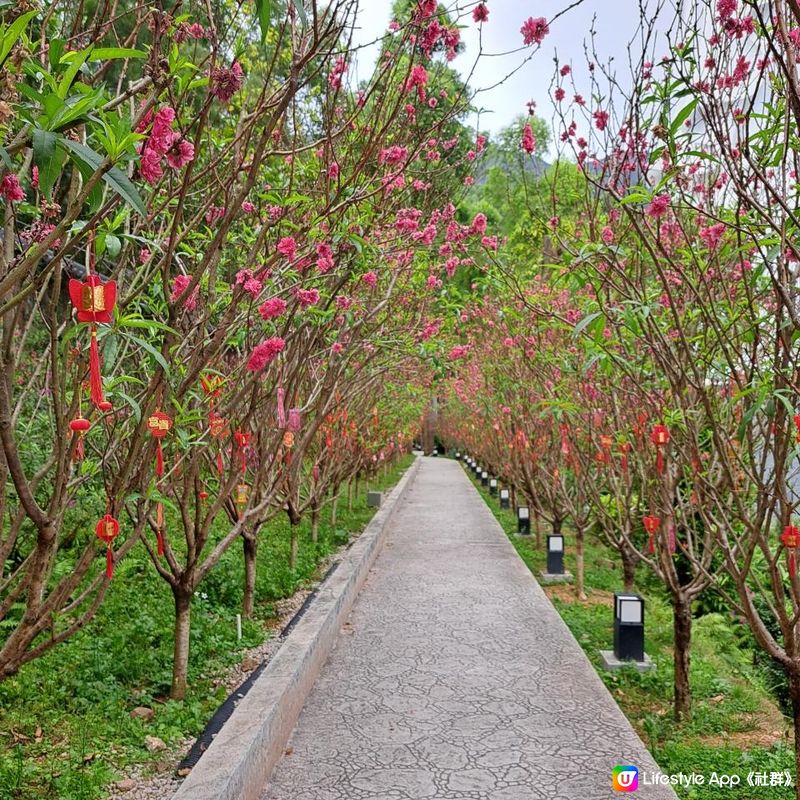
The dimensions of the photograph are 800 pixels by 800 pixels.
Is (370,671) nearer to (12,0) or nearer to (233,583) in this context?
(233,583)

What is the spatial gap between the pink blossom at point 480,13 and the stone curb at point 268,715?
135 inches

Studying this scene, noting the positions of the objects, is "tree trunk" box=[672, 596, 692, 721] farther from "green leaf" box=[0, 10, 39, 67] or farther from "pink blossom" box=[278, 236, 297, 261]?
"green leaf" box=[0, 10, 39, 67]

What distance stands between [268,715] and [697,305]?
9.33ft

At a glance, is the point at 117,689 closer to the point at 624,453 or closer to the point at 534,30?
the point at 624,453

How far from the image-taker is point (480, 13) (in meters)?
3.35

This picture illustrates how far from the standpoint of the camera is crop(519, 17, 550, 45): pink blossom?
2.99 m

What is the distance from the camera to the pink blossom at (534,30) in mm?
2986

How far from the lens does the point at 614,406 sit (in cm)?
495

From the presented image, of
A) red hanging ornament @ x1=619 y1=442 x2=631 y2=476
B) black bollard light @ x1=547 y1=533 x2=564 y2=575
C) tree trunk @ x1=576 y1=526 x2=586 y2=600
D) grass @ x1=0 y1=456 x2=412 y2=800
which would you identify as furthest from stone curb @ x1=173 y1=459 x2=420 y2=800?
black bollard light @ x1=547 y1=533 x2=564 y2=575

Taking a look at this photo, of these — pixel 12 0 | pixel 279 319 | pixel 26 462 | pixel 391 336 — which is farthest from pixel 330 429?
pixel 12 0

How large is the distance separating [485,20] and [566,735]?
3.70m

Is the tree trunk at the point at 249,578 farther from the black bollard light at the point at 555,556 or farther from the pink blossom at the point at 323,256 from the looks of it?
the black bollard light at the point at 555,556

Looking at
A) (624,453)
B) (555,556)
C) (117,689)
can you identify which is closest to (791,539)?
(624,453)

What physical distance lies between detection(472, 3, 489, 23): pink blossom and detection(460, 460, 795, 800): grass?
12.6 ft
